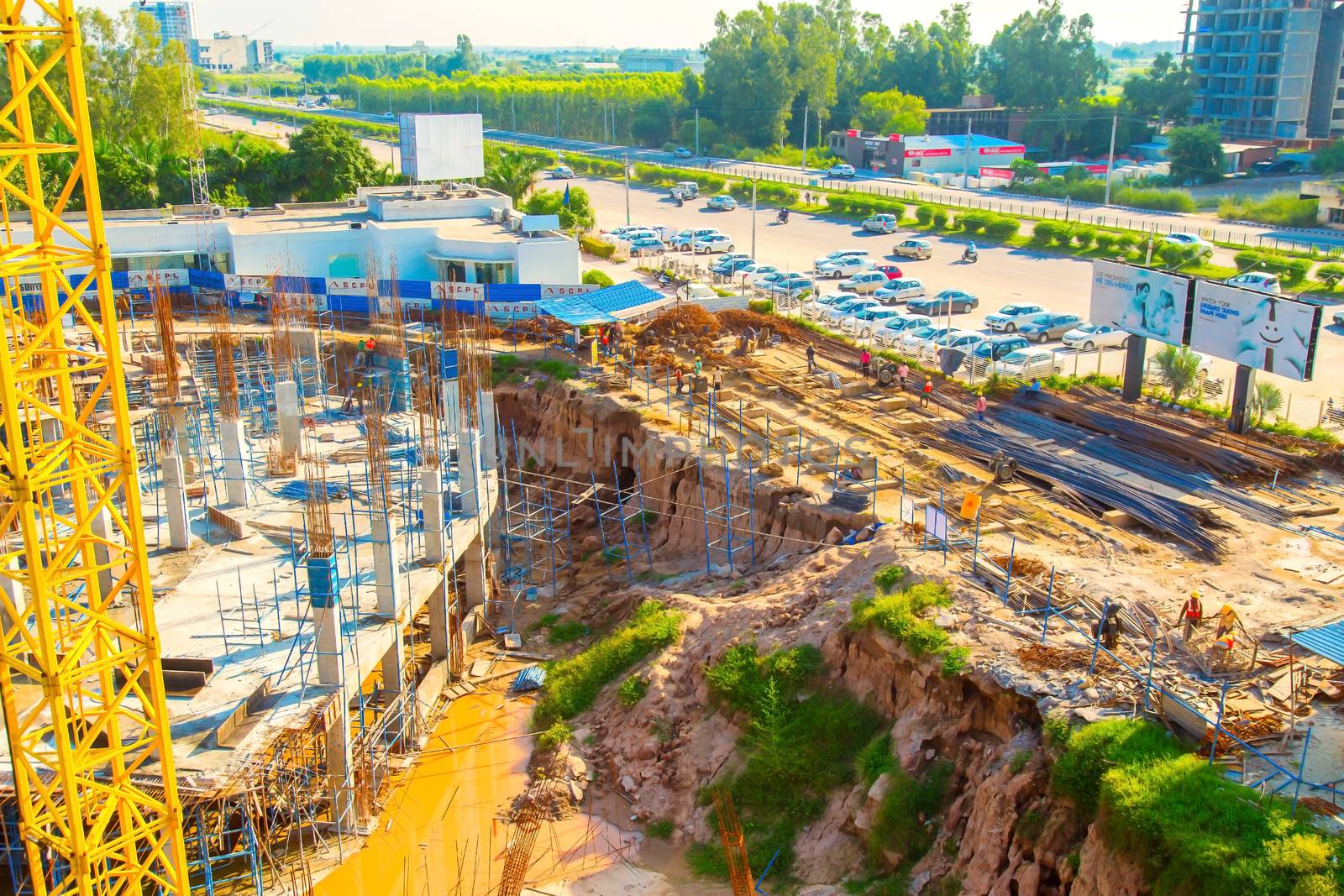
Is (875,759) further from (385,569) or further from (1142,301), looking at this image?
(1142,301)

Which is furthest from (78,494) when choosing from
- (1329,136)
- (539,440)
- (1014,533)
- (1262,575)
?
(1329,136)

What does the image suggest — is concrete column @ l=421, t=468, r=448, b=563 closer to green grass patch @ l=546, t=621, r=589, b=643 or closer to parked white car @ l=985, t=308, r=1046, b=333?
green grass patch @ l=546, t=621, r=589, b=643

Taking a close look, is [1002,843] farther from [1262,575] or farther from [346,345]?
[346,345]

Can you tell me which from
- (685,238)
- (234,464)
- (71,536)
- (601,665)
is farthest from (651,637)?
(685,238)

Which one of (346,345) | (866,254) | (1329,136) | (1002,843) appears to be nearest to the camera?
(1002,843)

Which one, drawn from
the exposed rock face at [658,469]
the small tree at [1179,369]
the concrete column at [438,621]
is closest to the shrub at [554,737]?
the concrete column at [438,621]

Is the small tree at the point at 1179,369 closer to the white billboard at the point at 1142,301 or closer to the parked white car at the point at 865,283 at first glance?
the white billboard at the point at 1142,301
